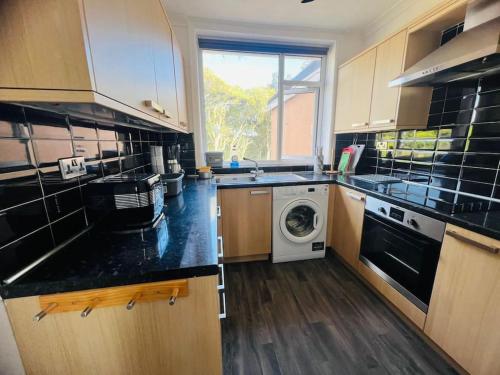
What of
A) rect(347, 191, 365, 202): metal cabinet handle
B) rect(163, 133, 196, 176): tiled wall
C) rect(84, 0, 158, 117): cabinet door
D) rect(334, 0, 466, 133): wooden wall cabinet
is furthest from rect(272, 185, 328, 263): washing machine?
rect(84, 0, 158, 117): cabinet door

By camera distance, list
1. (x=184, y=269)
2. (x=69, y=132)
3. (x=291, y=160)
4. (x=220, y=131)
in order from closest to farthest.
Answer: (x=184, y=269) < (x=69, y=132) < (x=220, y=131) < (x=291, y=160)

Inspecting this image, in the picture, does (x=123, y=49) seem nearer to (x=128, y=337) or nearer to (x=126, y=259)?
(x=126, y=259)

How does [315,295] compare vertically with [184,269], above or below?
below

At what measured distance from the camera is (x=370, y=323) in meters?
1.47

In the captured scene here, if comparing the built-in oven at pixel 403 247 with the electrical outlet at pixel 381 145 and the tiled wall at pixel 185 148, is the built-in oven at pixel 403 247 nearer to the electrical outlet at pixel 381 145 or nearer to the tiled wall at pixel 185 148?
the electrical outlet at pixel 381 145

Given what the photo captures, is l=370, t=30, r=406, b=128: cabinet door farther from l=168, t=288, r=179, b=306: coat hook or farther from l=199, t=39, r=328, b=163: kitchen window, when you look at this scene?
l=168, t=288, r=179, b=306: coat hook

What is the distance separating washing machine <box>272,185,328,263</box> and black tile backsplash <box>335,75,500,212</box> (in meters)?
0.82

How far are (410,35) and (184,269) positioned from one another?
7.09 feet

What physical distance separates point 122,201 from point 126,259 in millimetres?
289

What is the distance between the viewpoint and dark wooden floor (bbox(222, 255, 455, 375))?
120cm

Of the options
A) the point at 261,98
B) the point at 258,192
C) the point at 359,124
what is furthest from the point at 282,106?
the point at 258,192

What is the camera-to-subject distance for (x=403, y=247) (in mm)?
1396

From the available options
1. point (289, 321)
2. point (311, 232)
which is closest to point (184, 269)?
Result: point (289, 321)

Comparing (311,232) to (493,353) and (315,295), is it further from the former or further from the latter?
(493,353)
